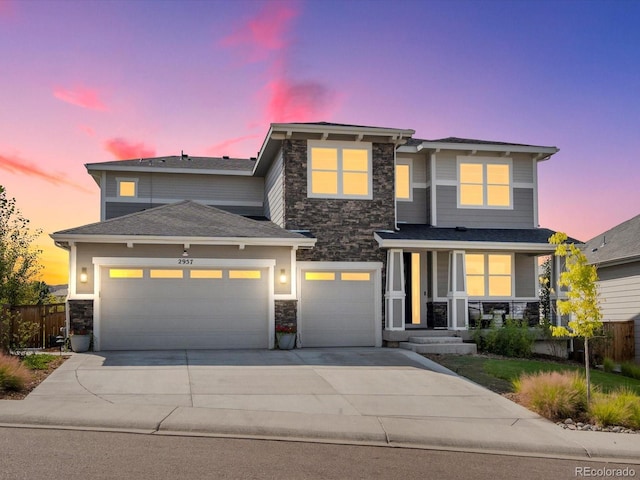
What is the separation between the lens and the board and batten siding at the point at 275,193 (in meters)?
20.0

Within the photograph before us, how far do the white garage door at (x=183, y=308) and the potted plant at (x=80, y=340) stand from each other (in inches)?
18.3

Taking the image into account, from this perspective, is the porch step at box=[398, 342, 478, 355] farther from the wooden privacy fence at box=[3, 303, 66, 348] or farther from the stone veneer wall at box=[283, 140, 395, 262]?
the wooden privacy fence at box=[3, 303, 66, 348]

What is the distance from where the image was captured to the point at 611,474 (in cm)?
797

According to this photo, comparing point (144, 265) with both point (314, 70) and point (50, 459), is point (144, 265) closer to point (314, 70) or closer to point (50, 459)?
point (314, 70)

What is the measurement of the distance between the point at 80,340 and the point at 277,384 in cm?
678

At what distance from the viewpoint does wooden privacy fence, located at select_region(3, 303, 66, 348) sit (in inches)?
701

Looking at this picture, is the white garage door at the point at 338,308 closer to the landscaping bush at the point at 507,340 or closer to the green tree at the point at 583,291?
the landscaping bush at the point at 507,340

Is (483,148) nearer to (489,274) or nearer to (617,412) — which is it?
(489,274)

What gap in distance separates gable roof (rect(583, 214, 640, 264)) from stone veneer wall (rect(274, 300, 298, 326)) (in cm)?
1239

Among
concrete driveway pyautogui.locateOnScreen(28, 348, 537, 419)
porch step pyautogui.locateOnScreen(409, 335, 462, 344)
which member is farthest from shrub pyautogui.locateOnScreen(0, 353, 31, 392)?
porch step pyautogui.locateOnScreen(409, 335, 462, 344)

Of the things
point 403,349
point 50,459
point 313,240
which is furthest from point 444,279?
point 50,459

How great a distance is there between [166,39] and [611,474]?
583 inches

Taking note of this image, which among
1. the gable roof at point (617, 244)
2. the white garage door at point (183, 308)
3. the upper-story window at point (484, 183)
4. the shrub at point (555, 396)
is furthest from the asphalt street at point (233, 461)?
the gable roof at point (617, 244)

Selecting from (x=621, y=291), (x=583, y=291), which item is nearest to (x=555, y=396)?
(x=583, y=291)
